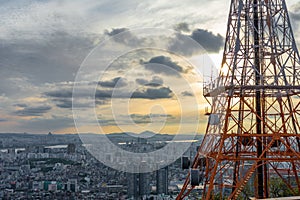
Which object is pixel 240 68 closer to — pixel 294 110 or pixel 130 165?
pixel 294 110

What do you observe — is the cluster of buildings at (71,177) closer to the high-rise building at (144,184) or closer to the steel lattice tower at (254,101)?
the high-rise building at (144,184)

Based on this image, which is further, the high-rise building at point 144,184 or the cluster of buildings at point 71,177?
the cluster of buildings at point 71,177

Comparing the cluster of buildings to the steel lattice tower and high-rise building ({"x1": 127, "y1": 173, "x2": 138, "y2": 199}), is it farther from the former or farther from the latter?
the steel lattice tower

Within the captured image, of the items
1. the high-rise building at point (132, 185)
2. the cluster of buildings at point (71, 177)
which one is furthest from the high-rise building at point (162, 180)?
the high-rise building at point (132, 185)

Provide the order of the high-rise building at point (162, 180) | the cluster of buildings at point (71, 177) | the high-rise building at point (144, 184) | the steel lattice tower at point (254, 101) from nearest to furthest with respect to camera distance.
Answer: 1. the steel lattice tower at point (254, 101)
2. the high-rise building at point (144, 184)
3. the cluster of buildings at point (71, 177)
4. the high-rise building at point (162, 180)

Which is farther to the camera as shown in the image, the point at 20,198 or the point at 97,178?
the point at 97,178

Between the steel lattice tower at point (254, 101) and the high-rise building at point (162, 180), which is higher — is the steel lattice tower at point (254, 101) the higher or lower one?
the higher one

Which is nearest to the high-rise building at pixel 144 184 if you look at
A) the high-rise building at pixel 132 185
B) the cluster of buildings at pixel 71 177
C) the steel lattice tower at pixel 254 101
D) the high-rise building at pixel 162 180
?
the cluster of buildings at pixel 71 177

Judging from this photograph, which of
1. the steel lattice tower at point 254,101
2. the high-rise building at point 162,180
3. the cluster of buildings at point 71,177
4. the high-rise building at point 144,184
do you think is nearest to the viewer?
the steel lattice tower at point 254,101

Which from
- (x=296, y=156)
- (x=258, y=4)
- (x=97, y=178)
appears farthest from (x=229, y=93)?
(x=97, y=178)
